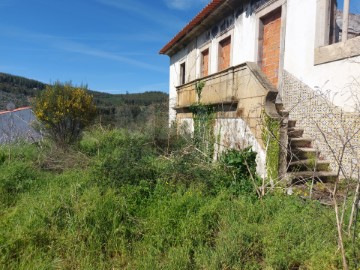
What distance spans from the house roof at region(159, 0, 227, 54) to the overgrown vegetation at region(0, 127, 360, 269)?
257 inches

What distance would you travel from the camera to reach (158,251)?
3.20m

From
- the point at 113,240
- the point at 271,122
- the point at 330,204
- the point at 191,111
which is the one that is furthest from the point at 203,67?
the point at 113,240

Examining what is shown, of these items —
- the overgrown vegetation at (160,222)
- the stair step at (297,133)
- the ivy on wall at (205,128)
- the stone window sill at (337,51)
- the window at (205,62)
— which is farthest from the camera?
the window at (205,62)

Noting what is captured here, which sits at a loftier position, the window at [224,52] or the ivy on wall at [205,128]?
the window at [224,52]

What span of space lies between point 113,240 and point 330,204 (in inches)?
127

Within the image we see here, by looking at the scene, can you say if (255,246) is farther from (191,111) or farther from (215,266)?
(191,111)

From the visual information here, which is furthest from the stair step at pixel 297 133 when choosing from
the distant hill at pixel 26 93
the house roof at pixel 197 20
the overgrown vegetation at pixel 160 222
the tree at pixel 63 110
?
the distant hill at pixel 26 93

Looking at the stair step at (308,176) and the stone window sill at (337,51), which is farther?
the stone window sill at (337,51)

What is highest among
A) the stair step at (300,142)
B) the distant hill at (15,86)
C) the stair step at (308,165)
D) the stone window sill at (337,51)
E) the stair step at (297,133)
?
the distant hill at (15,86)

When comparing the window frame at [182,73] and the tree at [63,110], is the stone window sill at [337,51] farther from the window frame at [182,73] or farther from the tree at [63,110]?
the window frame at [182,73]

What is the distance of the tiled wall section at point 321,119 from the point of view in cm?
501

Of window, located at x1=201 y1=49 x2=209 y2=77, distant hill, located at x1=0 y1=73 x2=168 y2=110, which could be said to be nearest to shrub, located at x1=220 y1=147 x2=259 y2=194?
window, located at x1=201 y1=49 x2=209 y2=77

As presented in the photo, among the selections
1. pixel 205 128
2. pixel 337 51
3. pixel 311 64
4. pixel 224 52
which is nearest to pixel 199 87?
pixel 205 128

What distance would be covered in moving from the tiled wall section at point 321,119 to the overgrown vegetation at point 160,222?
1.58 m
